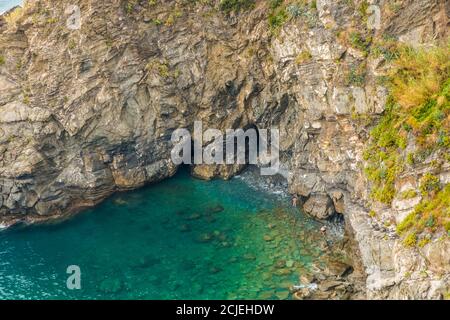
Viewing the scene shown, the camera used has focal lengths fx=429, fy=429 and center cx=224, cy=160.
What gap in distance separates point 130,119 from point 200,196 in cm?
909

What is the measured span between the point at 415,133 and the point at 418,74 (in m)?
4.03

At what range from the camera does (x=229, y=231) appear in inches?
1261

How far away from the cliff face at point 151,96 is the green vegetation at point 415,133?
114 inches

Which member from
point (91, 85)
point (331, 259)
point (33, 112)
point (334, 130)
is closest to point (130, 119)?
point (91, 85)

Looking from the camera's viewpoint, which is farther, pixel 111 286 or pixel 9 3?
pixel 9 3

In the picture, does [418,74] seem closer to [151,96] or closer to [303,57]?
[303,57]

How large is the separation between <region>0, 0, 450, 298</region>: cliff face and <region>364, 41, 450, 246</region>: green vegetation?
9.53ft

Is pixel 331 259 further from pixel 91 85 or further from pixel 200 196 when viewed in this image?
pixel 91 85

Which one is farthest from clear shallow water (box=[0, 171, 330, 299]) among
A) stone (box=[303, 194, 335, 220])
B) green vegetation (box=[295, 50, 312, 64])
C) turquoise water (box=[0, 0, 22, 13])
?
turquoise water (box=[0, 0, 22, 13])

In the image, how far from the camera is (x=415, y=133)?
22.9 m

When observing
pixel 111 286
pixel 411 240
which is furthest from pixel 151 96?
pixel 411 240

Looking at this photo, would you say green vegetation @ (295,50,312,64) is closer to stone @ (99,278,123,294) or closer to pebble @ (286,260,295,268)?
pebble @ (286,260,295,268)

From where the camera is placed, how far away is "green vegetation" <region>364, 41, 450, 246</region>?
20978 mm

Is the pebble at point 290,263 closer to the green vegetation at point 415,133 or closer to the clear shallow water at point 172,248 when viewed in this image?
the clear shallow water at point 172,248
